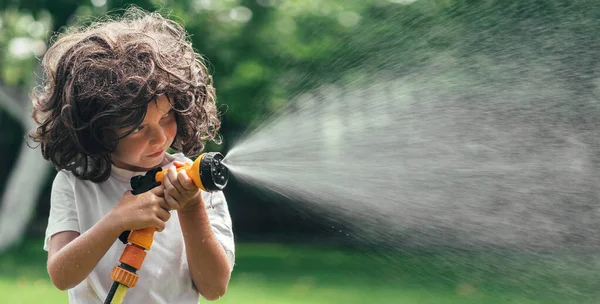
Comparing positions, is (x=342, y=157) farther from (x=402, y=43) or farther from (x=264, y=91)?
(x=264, y=91)

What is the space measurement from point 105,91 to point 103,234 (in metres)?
0.38

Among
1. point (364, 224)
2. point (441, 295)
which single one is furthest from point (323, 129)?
point (441, 295)

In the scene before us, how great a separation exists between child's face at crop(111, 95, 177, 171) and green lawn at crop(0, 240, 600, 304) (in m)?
1.71

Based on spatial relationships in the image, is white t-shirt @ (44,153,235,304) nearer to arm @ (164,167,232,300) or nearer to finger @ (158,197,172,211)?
arm @ (164,167,232,300)

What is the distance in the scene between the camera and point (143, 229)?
1972 millimetres

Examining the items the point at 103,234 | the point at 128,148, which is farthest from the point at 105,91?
the point at 103,234

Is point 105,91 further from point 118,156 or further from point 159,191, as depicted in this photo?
point 159,191

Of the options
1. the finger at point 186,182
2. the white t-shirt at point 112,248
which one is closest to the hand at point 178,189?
the finger at point 186,182

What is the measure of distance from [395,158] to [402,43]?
157 centimetres

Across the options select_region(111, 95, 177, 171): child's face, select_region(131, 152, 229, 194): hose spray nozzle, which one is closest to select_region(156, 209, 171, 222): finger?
select_region(131, 152, 229, 194): hose spray nozzle

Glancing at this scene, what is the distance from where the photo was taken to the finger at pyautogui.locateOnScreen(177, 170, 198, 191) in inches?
74.0

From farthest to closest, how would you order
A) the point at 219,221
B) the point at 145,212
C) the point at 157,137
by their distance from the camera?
the point at 219,221
the point at 157,137
the point at 145,212

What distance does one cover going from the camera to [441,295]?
7320 millimetres

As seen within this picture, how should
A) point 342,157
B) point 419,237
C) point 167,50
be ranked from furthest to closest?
point 419,237 → point 342,157 → point 167,50
